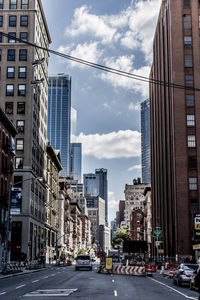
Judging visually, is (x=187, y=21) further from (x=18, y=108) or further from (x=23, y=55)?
(x=18, y=108)

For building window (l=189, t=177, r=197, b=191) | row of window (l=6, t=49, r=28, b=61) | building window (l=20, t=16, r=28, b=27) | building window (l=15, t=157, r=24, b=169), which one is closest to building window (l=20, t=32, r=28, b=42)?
building window (l=20, t=16, r=28, b=27)

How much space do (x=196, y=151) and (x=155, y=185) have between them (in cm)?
3568

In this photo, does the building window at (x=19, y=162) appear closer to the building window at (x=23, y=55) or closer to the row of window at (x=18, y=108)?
the row of window at (x=18, y=108)

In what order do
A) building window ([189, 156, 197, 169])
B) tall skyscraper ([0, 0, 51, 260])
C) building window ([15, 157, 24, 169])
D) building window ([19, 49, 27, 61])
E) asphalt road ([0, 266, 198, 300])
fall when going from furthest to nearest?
1. building window ([19, 49, 27, 61])
2. building window ([15, 157, 24, 169])
3. tall skyscraper ([0, 0, 51, 260])
4. building window ([189, 156, 197, 169])
5. asphalt road ([0, 266, 198, 300])

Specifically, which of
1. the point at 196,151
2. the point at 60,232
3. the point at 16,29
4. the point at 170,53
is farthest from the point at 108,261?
the point at 60,232

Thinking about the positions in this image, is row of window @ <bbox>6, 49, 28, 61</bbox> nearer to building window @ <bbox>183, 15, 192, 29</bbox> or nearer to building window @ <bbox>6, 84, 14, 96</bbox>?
building window @ <bbox>6, 84, 14, 96</bbox>

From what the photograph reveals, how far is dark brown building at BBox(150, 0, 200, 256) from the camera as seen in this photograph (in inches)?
2857

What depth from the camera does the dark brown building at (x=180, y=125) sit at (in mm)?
72562

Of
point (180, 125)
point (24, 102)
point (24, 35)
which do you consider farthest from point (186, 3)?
point (24, 102)

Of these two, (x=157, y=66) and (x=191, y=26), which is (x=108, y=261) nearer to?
(x=191, y=26)

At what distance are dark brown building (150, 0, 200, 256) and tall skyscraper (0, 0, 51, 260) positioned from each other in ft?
81.6

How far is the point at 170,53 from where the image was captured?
8138 centimetres

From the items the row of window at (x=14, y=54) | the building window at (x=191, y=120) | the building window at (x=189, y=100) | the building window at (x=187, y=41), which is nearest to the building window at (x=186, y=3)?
the building window at (x=187, y=41)

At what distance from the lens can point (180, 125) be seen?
75688mm
